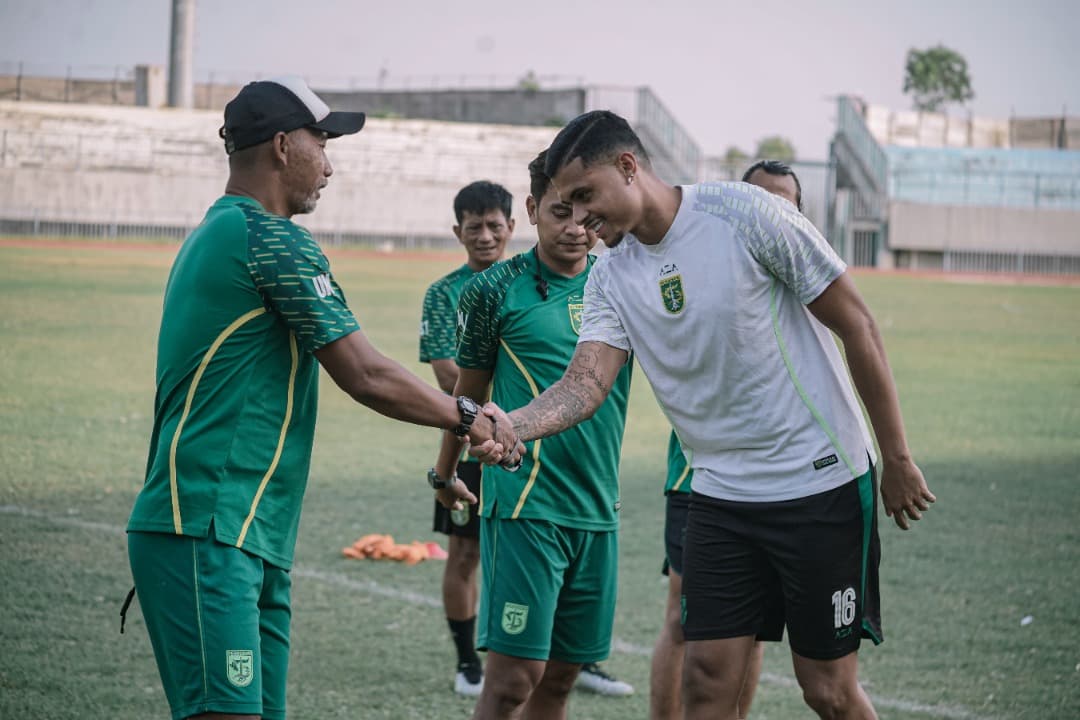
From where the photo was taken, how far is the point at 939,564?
359 inches

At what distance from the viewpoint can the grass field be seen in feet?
20.7

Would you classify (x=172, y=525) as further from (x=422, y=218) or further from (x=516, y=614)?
(x=422, y=218)

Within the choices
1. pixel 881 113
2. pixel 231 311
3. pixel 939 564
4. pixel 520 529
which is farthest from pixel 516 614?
pixel 881 113

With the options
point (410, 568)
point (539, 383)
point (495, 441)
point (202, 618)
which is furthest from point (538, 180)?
point (410, 568)

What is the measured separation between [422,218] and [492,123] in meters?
20.9

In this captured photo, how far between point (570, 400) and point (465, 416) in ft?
1.90


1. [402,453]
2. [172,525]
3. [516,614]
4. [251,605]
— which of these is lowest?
[402,453]

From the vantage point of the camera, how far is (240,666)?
3.70 meters

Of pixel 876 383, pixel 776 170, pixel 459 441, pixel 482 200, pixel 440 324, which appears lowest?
pixel 459 441

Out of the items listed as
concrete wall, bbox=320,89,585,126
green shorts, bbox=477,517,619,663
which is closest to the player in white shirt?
green shorts, bbox=477,517,619,663

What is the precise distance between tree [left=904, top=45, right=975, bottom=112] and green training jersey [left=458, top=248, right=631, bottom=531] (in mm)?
97433

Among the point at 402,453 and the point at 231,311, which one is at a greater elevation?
the point at 231,311

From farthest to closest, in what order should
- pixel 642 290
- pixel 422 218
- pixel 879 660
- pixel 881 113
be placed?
pixel 881 113 → pixel 422 218 → pixel 879 660 → pixel 642 290

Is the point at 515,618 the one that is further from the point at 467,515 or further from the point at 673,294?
the point at 467,515
